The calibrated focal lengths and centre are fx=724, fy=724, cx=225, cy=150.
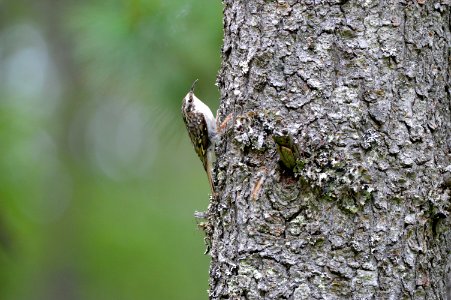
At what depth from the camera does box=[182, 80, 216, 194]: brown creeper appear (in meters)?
3.17

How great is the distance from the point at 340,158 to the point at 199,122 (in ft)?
4.00

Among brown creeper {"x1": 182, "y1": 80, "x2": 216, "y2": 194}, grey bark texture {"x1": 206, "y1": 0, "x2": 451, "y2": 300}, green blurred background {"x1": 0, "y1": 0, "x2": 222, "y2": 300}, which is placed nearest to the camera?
grey bark texture {"x1": 206, "y1": 0, "x2": 451, "y2": 300}

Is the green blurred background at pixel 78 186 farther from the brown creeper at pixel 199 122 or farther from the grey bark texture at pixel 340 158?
the grey bark texture at pixel 340 158

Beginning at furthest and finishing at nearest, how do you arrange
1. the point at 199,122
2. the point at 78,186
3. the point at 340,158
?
the point at 78,186 → the point at 199,122 → the point at 340,158

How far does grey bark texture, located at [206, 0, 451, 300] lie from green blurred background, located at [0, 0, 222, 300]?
9.87ft

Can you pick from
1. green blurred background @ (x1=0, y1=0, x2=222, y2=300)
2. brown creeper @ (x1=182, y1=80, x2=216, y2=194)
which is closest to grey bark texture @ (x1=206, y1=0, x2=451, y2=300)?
brown creeper @ (x1=182, y1=80, x2=216, y2=194)

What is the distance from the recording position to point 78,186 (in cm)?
882

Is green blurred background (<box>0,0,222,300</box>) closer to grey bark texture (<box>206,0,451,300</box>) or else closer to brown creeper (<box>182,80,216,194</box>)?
brown creeper (<box>182,80,216,194</box>)

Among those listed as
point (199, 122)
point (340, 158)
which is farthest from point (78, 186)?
point (340, 158)

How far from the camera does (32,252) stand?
29.6ft

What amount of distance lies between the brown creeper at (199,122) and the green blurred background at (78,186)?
188cm

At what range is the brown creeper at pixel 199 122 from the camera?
3.17m

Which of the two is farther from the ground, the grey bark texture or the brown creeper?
the brown creeper

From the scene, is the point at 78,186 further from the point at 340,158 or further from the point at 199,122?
the point at 340,158
